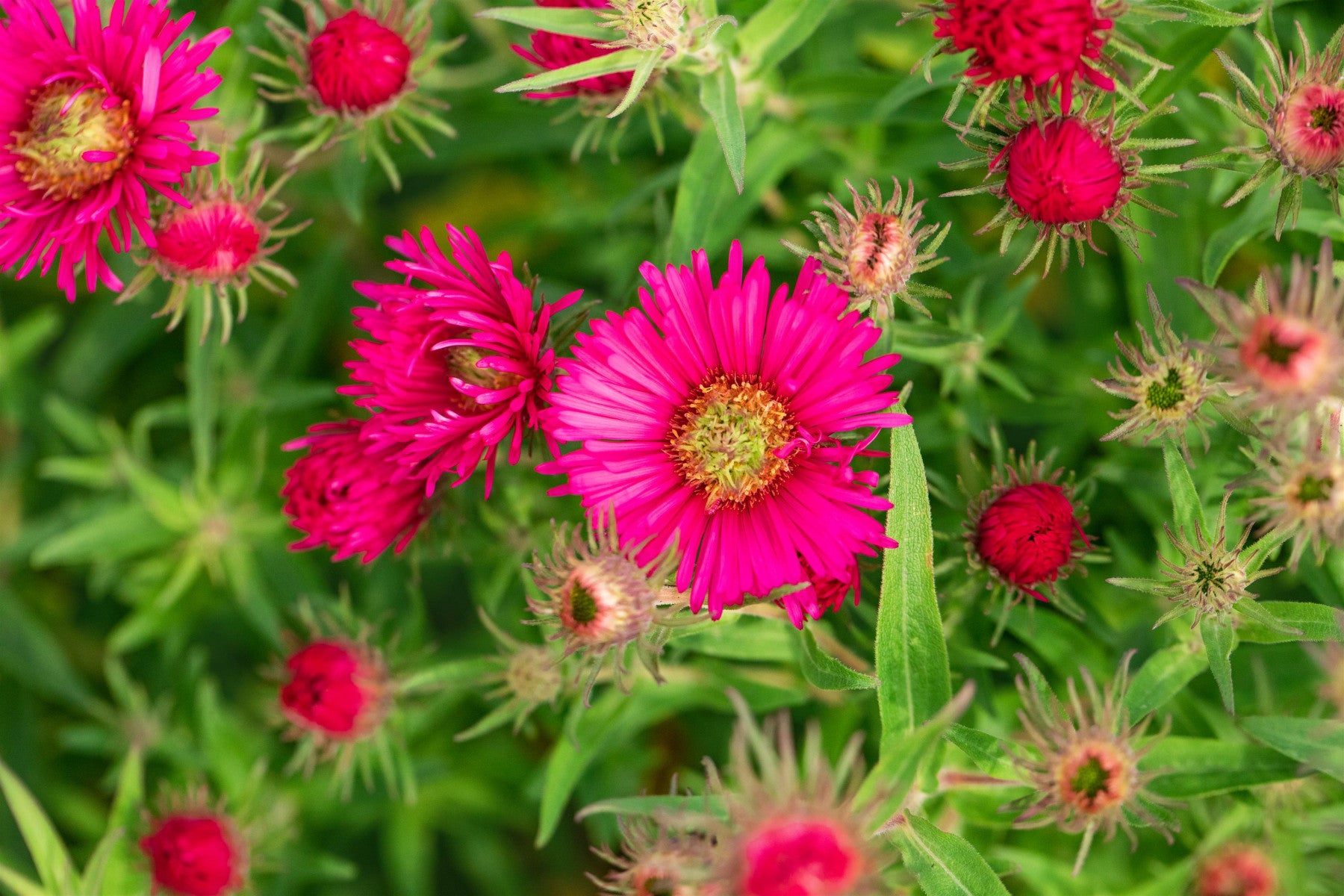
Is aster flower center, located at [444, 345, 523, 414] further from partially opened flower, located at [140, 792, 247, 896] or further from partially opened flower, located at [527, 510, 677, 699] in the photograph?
partially opened flower, located at [140, 792, 247, 896]

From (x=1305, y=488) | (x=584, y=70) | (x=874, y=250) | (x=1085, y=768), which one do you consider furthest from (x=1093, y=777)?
(x=584, y=70)

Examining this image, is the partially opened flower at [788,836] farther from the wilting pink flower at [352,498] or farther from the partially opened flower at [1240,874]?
the partially opened flower at [1240,874]

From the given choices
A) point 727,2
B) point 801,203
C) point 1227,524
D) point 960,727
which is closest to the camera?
point 960,727

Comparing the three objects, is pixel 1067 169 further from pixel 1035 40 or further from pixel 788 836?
pixel 788 836

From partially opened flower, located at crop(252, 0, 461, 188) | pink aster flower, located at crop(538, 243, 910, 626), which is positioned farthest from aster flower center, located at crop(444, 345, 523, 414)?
partially opened flower, located at crop(252, 0, 461, 188)

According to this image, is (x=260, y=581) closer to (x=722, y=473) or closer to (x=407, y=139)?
(x=407, y=139)

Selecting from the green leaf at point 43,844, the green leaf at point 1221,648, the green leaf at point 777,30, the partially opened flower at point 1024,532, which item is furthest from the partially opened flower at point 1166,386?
the green leaf at point 43,844

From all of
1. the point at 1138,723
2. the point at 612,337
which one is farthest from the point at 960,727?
the point at 612,337
